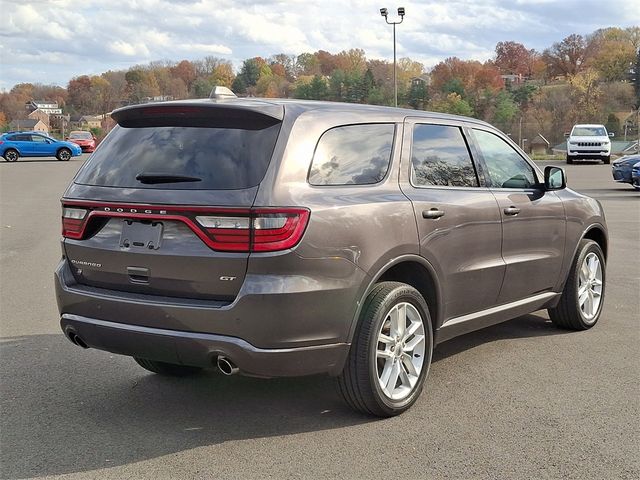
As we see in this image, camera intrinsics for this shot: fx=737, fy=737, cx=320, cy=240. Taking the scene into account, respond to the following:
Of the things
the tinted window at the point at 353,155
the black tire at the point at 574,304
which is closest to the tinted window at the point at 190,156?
the tinted window at the point at 353,155

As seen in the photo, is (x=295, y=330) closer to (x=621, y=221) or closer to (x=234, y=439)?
(x=234, y=439)

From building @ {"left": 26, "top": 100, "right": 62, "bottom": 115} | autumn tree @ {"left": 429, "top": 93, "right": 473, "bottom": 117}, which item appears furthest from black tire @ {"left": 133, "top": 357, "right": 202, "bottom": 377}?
building @ {"left": 26, "top": 100, "right": 62, "bottom": 115}

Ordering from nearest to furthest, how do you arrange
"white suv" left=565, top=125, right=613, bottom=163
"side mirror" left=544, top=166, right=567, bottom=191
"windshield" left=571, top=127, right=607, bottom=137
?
"side mirror" left=544, top=166, right=567, bottom=191
"white suv" left=565, top=125, right=613, bottom=163
"windshield" left=571, top=127, right=607, bottom=137

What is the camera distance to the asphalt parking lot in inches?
141

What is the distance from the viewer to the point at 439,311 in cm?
459

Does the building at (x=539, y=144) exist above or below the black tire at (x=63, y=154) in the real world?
below

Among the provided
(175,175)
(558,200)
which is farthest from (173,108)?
(558,200)

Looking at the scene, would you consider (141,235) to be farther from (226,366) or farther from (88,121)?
(88,121)

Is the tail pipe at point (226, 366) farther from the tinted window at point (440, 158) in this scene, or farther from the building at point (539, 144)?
the building at point (539, 144)

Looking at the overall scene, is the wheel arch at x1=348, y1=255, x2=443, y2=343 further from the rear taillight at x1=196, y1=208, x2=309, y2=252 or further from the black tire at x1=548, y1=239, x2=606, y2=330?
the black tire at x1=548, y1=239, x2=606, y2=330

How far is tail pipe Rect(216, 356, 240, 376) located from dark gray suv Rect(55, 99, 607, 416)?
0.01 meters

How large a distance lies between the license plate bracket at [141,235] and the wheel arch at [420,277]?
4.01 ft

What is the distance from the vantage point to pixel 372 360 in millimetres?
3994

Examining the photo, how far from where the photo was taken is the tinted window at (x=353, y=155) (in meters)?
3.98
